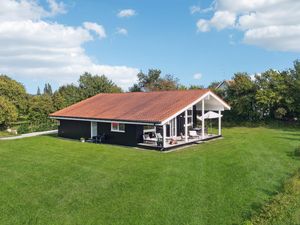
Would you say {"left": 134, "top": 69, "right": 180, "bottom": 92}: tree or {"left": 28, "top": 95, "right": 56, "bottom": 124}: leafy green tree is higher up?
{"left": 134, "top": 69, "right": 180, "bottom": 92}: tree

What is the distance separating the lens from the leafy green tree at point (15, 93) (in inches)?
1707

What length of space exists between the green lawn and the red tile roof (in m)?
3.11

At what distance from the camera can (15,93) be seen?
45312mm

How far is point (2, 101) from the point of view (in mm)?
34312

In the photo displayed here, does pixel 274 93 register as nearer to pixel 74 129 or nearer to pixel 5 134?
pixel 74 129

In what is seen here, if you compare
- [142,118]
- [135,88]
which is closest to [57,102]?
[135,88]

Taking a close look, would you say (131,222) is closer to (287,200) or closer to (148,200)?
(148,200)

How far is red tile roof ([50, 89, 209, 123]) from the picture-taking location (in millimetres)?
20391

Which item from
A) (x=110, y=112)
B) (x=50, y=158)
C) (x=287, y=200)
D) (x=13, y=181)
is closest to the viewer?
Result: (x=287, y=200)

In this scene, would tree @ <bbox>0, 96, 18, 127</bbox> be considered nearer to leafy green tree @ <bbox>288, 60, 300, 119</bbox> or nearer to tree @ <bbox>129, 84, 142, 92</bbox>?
tree @ <bbox>129, 84, 142, 92</bbox>

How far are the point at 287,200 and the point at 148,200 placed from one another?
13.7 ft

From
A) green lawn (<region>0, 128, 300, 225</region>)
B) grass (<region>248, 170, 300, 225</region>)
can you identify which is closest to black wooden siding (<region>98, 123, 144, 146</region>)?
green lawn (<region>0, 128, 300, 225</region>)

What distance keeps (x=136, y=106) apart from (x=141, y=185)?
496 inches

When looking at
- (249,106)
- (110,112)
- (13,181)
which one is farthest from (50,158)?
(249,106)
